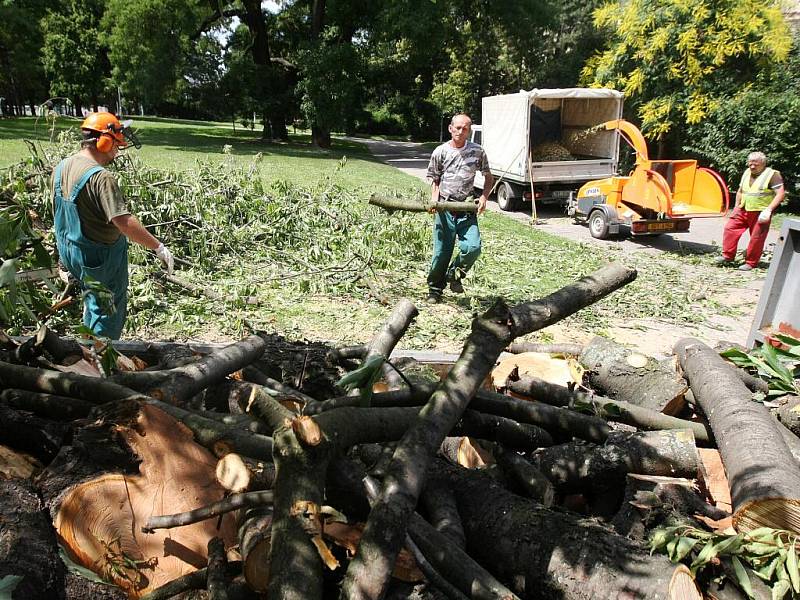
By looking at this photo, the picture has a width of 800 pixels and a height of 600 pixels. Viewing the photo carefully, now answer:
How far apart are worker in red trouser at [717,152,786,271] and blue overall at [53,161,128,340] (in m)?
9.03

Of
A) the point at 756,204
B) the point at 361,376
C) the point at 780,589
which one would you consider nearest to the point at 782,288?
the point at 780,589

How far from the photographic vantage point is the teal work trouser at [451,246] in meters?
7.02

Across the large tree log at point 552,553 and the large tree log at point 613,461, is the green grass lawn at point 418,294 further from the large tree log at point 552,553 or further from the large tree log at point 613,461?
the large tree log at point 552,553

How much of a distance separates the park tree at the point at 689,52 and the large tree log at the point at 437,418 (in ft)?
52.6

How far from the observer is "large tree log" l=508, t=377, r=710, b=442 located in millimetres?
3291

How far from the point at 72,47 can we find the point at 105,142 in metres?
50.8

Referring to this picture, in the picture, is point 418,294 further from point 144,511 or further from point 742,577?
point 742,577

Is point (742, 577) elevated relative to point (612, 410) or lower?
elevated

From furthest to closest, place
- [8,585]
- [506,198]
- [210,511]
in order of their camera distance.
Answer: [506,198] < [210,511] < [8,585]

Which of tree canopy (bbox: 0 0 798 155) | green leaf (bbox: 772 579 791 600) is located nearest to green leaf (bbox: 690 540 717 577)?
green leaf (bbox: 772 579 791 600)

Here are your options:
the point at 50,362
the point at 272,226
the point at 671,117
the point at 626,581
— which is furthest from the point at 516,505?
the point at 671,117

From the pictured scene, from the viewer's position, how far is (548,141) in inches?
650

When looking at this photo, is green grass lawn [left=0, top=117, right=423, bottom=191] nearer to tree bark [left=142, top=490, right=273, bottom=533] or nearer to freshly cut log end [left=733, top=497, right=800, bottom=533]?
tree bark [left=142, top=490, right=273, bottom=533]

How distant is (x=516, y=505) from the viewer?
2201 mm
